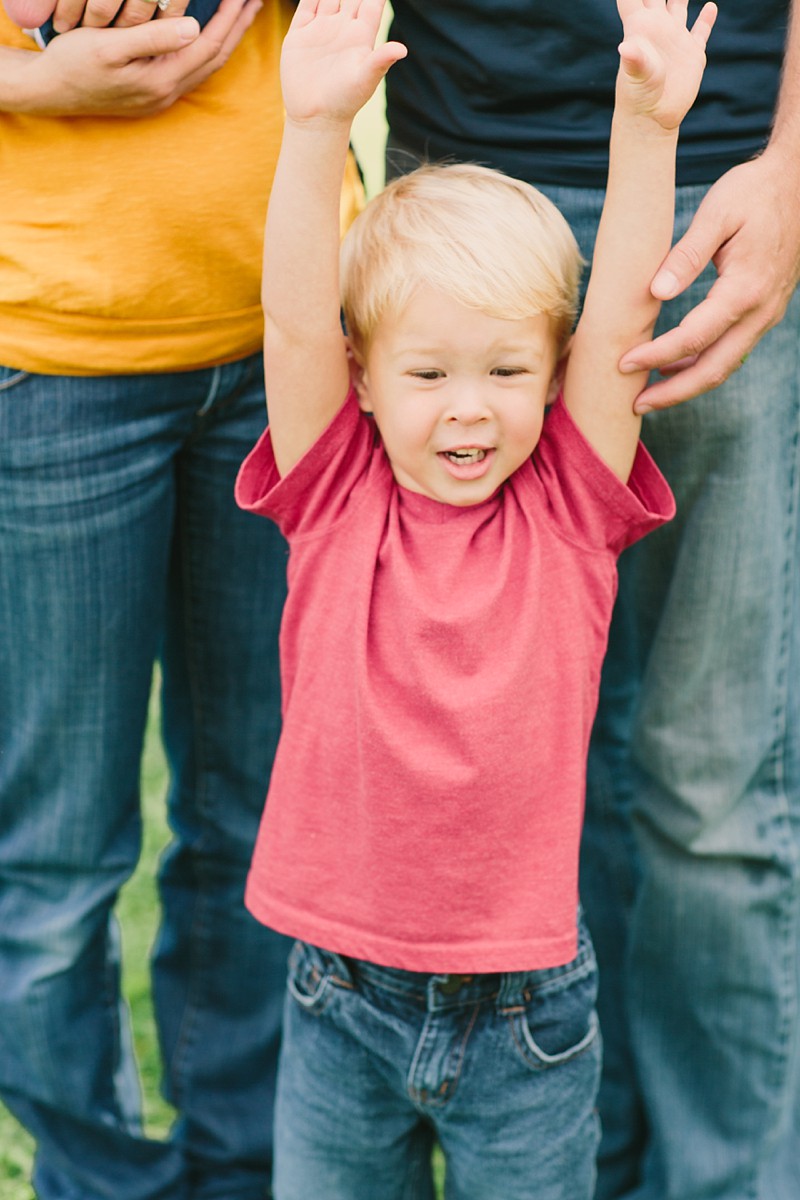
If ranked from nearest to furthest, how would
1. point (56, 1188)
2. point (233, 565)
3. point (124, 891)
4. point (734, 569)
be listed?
point (734, 569), point (233, 565), point (56, 1188), point (124, 891)

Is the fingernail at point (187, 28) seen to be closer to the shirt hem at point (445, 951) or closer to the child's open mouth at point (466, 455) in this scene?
the child's open mouth at point (466, 455)

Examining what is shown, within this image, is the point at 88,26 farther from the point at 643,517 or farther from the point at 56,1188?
the point at 56,1188

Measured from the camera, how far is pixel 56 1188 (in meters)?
2.22

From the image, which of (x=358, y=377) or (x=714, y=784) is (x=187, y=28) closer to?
(x=358, y=377)

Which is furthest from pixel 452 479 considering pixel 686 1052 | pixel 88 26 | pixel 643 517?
pixel 686 1052

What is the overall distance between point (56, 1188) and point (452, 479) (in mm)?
1296

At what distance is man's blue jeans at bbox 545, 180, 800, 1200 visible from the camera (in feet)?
5.98

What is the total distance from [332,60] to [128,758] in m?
0.94

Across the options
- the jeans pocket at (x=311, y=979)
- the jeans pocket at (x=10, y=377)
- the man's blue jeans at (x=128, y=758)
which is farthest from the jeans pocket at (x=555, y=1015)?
the jeans pocket at (x=10, y=377)

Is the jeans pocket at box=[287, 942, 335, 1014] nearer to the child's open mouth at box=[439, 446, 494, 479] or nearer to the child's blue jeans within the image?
the child's blue jeans

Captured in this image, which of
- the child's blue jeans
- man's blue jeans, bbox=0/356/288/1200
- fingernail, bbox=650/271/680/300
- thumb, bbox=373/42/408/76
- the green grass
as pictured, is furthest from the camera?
the green grass

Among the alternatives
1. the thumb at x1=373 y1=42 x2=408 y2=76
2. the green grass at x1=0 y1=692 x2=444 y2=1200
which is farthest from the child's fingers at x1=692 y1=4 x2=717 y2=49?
the green grass at x1=0 y1=692 x2=444 y2=1200

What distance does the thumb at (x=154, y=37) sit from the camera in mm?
1567

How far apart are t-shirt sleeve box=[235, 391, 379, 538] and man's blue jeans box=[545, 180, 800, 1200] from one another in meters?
0.37
